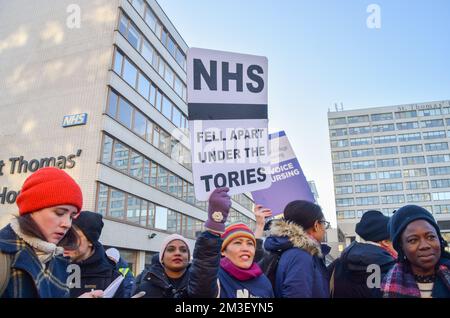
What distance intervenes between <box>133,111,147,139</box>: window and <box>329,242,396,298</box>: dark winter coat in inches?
791

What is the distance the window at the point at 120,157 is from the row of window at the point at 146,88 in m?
4.21

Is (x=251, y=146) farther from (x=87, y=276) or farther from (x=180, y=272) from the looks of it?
(x=87, y=276)

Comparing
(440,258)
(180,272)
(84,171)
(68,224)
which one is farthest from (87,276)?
(84,171)

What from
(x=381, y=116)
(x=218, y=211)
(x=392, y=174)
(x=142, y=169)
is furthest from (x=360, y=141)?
(x=218, y=211)

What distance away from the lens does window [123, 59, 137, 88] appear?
20953mm

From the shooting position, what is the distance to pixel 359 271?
2596 mm

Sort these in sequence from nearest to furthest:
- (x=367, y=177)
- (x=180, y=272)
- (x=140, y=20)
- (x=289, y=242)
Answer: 1. (x=289, y=242)
2. (x=180, y=272)
3. (x=140, y=20)
4. (x=367, y=177)

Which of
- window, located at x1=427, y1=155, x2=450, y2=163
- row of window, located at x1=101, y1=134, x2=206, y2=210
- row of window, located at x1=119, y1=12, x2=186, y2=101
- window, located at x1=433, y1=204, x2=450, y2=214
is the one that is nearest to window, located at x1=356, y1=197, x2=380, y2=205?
window, located at x1=433, y1=204, x2=450, y2=214

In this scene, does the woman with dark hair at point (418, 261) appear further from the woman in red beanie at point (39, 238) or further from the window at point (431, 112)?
the window at point (431, 112)

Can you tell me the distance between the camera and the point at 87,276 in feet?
10.0

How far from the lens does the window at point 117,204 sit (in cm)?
1837

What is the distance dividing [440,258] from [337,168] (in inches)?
3584

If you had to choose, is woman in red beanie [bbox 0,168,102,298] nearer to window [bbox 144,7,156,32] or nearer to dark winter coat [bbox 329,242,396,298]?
dark winter coat [bbox 329,242,396,298]
